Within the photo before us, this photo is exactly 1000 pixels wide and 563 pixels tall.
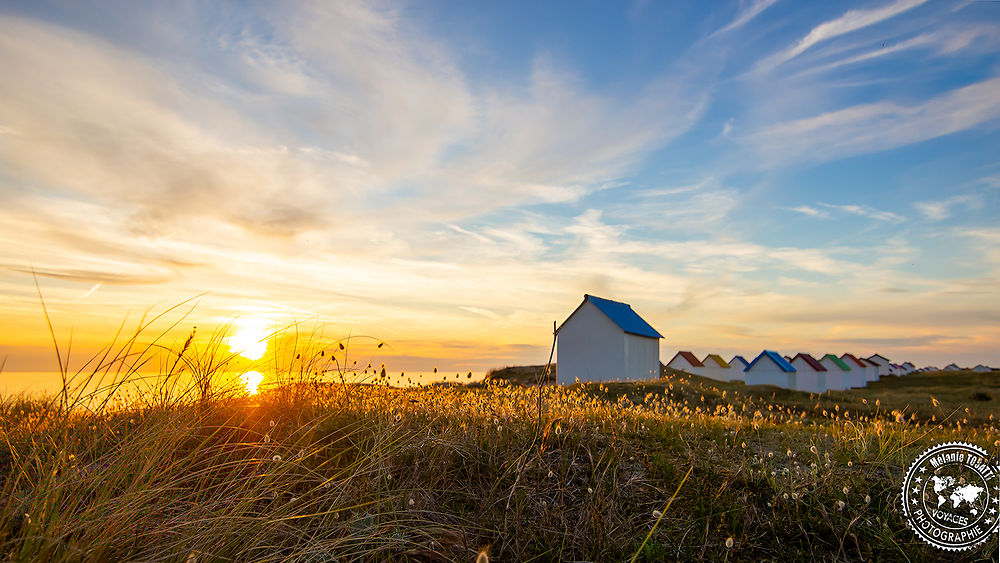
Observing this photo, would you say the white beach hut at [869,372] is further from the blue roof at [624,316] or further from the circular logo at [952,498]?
the circular logo at [952,498]

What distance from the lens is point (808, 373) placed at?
5997 cm

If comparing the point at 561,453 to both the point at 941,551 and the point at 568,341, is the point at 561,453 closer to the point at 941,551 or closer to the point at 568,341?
the point at 941,551

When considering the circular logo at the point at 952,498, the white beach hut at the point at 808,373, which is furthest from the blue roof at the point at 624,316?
the circular logo at the point at 952,498

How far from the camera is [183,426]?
15.7 feet

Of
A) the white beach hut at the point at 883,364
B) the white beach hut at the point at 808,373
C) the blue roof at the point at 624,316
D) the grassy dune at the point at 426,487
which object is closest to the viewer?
the grassy dune at the point at 426,487

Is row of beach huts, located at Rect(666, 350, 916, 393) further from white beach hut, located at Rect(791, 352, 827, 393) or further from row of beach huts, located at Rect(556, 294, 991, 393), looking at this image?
row of beach huts, located at Rect(556, 294, 991, 393)

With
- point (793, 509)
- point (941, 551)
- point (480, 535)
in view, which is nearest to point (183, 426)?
point (480, 535)

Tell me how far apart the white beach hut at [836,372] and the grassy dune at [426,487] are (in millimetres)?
67113

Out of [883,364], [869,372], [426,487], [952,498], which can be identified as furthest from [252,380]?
[883,364]

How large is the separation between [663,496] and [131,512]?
11.6ft

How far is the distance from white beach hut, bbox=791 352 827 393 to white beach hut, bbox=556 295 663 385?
105ft

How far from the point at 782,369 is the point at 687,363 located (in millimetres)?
9887

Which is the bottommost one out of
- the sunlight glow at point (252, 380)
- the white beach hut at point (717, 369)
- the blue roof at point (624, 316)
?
the sunlight glow at point (252, 380)

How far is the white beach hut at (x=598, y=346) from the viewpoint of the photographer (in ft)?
110
